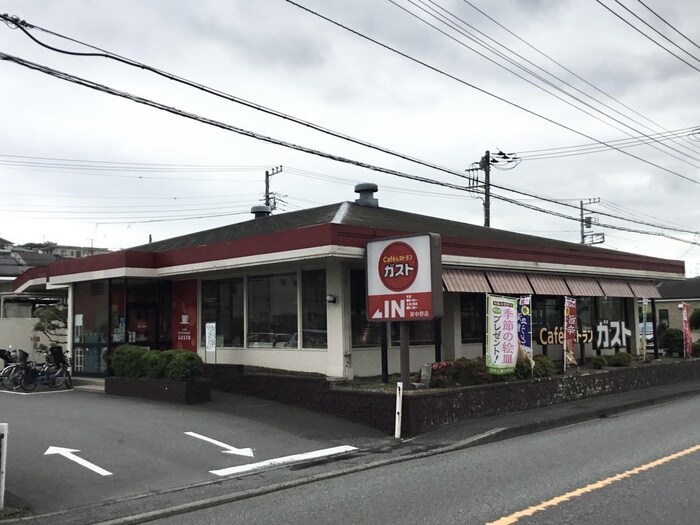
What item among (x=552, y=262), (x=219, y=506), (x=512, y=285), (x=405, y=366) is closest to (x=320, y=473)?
(x=219, y=506)

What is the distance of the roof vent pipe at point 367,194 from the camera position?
66.7 feet

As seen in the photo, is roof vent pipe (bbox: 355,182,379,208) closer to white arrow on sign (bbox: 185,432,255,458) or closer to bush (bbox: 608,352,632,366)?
bush (bbox: 608,352,632,366)

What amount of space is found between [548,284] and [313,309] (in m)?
7.45

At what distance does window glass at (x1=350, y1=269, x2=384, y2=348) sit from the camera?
15359 millimetres

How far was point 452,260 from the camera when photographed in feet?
51.0

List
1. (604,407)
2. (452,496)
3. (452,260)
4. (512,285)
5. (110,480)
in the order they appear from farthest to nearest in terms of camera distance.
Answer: (512,285)
(452,260)
(604,407)
(110,480)
(452,496)

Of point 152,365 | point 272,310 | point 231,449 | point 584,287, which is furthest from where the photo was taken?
point 584,287

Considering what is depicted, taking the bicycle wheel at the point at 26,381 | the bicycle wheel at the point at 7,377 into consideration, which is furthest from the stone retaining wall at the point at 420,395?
the bicycle wheel at the point at 7,377

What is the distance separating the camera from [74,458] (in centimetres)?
942

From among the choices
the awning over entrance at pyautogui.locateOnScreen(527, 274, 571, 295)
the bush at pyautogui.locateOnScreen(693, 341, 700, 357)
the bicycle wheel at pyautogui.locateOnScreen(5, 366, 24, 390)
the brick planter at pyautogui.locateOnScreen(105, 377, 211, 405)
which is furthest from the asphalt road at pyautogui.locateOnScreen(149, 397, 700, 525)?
the bush at pyautogui.locateOnScreen(693, 341, 700, 357)

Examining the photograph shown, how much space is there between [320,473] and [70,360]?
13.2 meters

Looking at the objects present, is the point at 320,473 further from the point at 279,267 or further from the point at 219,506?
the point at 279,267

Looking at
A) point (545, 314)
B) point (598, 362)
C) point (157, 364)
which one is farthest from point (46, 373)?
point (598, 362)

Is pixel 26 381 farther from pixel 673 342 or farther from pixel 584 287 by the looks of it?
pixel 673 342
